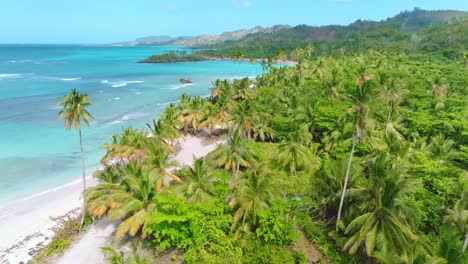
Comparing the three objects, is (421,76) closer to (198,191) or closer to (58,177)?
(198,191)

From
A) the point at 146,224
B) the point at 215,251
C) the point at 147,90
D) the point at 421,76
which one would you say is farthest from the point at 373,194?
the point at 147,90

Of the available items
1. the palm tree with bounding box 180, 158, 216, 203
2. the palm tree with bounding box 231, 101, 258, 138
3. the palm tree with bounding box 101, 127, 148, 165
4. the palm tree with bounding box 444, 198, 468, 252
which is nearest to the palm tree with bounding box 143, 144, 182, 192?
the palm tree with bounding box 101, 127, 148, 165

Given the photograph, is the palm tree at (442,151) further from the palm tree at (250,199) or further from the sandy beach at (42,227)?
the sandy beach at (42,227)

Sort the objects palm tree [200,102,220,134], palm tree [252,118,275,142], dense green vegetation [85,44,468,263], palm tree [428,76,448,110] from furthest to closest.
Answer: palm tree [428,76,448,110] < palm tree [200,102,220,134] < palm tree [252,118,275,142] < dense green vegetation [85,44,468,263]

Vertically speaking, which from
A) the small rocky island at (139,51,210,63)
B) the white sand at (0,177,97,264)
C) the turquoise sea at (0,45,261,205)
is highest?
the small rocky island at (139,51,210,63)

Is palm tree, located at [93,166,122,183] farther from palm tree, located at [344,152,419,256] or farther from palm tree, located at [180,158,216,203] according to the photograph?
palm tree, located at [344,152,419,256]

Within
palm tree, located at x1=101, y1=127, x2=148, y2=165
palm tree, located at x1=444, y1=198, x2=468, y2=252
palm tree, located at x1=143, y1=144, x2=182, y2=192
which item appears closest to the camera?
palm tree, located at x1=444, y1=198, x2=468, y2=252

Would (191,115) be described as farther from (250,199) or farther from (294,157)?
(250,199)
